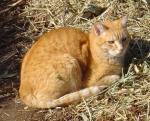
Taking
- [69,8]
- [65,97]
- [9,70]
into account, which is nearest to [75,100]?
[65,97]

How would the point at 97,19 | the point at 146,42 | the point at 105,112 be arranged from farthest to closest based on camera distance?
1. the point at 97,19
2. the point at 146,42
3. the point at 105,112

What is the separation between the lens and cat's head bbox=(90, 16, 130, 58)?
19.3ft

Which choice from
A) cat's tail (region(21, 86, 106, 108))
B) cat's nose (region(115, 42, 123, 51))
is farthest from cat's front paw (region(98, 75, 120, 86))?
cat's nose (region(115, 42, 123, 51))

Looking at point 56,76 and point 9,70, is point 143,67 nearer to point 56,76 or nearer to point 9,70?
point 56,76

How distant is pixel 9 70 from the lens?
6.76m

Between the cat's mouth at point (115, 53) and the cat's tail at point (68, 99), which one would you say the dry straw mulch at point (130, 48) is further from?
the cat's mouth at point (115, 53)

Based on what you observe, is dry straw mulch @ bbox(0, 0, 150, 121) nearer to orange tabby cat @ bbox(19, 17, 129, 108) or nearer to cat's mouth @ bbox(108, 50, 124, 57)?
orange tabby cat @ bbox(19, 17, 129, 108)

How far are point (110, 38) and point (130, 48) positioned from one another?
650 millimetres

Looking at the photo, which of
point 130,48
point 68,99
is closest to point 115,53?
point 130,48

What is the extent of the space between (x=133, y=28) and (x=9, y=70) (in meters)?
1.69

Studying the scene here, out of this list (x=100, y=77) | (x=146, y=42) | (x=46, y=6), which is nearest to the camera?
(x=100, y=77)

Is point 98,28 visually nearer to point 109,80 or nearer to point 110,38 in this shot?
point 110,38

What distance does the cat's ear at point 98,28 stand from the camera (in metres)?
5.91

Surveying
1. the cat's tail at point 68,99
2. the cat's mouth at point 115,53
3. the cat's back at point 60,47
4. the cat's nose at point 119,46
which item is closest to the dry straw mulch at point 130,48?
the cat's tail at point 68,99
